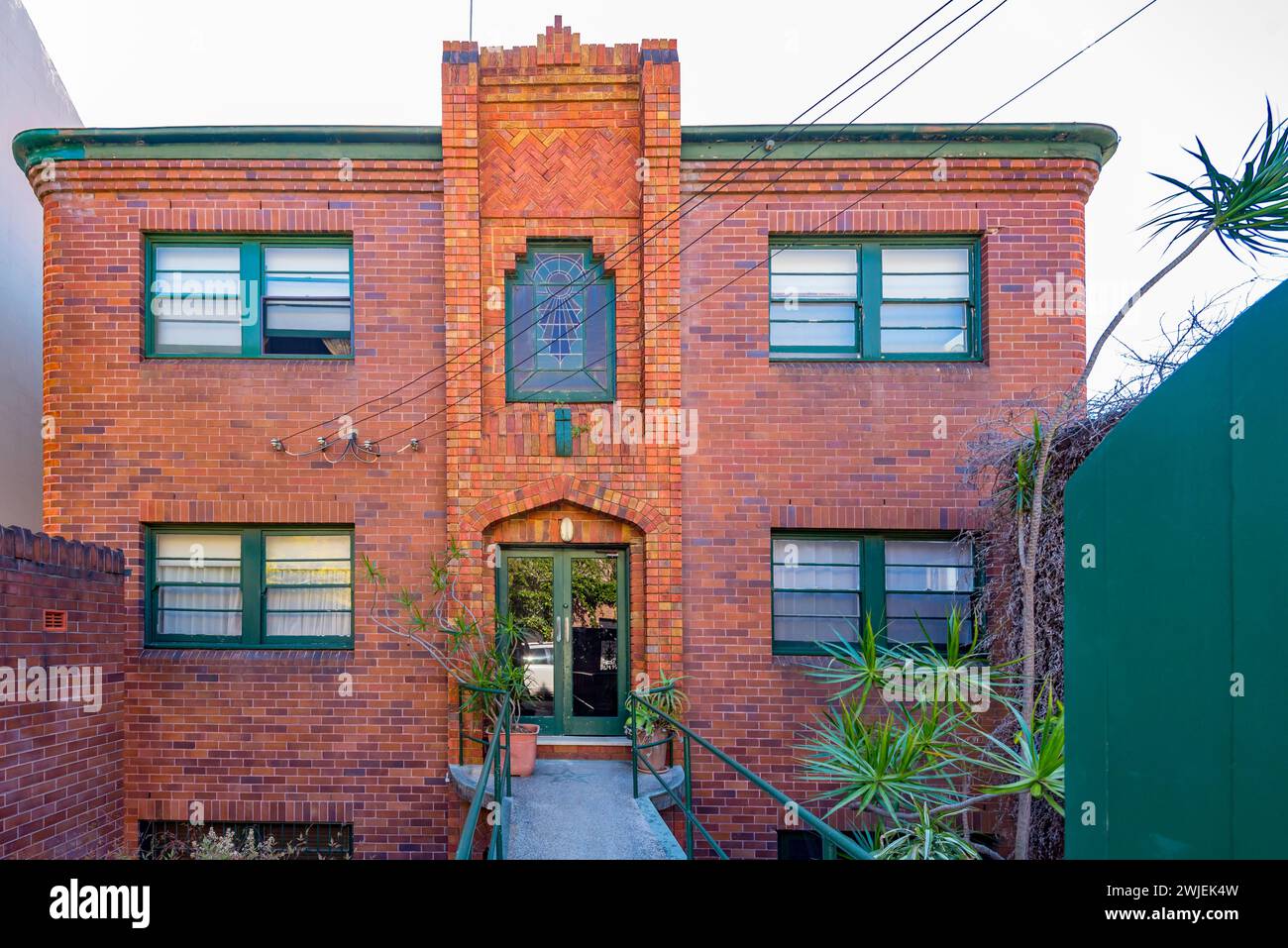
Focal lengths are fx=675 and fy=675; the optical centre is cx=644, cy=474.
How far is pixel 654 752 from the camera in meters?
7.02

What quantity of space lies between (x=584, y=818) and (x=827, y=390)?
5048mm

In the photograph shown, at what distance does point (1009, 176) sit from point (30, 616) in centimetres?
1084

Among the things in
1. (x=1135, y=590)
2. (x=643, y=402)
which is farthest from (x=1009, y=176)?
(x=1135, y=590)

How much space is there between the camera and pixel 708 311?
768 centimetres

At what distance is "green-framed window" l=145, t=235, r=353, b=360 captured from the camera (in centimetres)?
784

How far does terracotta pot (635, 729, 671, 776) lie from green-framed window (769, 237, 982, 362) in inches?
175

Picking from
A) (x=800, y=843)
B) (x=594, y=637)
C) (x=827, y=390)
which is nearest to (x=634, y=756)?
(x=594, y=637)

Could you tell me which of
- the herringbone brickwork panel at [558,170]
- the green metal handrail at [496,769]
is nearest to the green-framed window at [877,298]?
the herringbone brickwork panel at [558,170]

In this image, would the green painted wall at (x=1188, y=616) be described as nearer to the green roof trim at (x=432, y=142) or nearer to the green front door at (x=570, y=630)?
the green front door at (x=570, y=630)

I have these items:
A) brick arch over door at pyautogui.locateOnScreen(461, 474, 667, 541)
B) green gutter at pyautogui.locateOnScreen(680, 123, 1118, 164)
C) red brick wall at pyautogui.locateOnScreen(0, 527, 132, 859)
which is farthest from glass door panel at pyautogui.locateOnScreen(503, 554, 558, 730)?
green gutter at pyautogui.locateOnScreen(680, 123, 1118, 164)

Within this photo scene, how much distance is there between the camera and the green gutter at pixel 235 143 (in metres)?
7.57

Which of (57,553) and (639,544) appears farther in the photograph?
(639,544)

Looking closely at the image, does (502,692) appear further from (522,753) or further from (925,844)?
(925,844)

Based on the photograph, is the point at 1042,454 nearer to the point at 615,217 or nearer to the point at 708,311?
the point at 708,311
